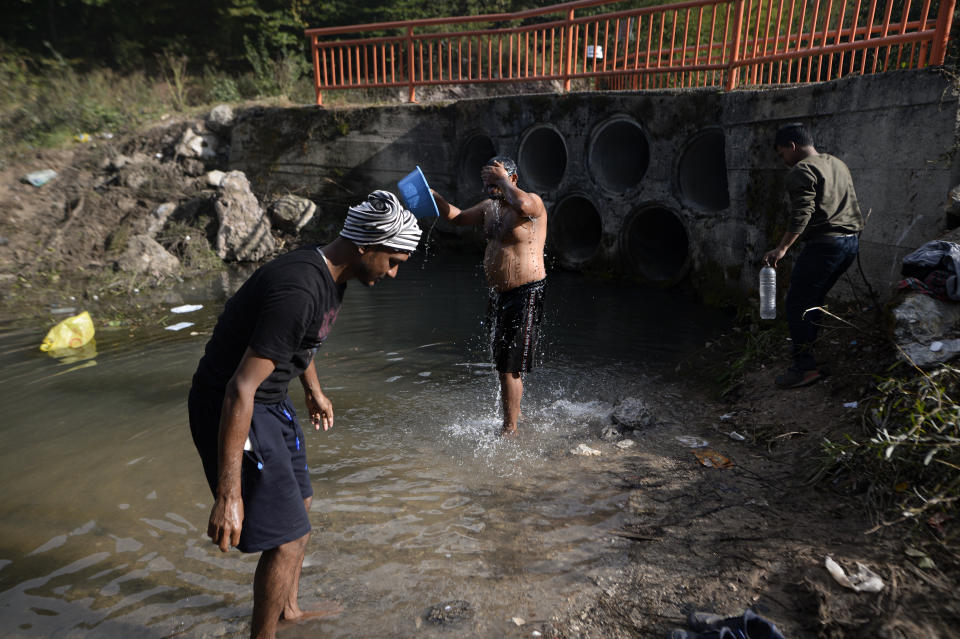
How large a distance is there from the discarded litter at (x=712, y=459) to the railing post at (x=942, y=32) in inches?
149

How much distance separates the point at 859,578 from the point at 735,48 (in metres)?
6.38

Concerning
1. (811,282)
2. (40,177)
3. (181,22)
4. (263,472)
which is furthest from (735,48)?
(181,22)

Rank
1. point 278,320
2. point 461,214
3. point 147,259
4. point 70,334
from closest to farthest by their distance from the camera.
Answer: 1. point 278,320
2. point 461,214
3. point 70,334
4. point 147,259

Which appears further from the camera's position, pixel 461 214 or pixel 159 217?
pixel 159 217

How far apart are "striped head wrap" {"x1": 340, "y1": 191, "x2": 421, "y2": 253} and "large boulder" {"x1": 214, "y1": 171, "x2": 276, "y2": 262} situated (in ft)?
30.5

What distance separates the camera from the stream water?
9.25ft

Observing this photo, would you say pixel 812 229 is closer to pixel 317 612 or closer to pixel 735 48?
pixel 735 48

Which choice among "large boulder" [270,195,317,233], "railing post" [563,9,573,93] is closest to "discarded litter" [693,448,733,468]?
"railing post" [563,9,573,93]

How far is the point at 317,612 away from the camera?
8.84 ft

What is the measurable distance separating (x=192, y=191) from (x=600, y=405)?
1033 centimetres

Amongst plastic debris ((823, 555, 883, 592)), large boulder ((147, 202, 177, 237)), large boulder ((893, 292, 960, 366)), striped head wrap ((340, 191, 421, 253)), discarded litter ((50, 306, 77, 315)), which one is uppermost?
striped head wrap ((340, 191, 421, 253))

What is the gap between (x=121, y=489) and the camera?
385 cm

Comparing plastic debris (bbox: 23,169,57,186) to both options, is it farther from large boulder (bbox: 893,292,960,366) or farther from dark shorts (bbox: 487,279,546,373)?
large boulder (bbox: 893,292,960,366)

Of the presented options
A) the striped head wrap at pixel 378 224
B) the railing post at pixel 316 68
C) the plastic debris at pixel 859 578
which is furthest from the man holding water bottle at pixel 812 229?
the railing post at pixel 316 68
